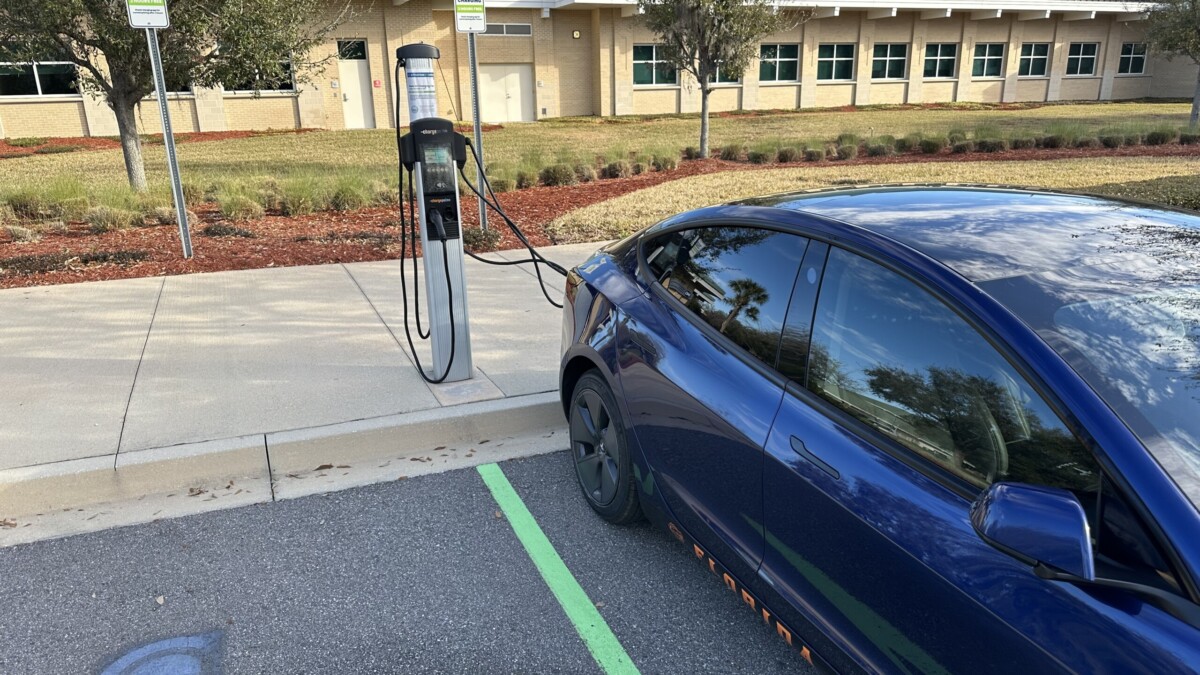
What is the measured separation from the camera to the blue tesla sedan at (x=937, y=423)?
5.41ft

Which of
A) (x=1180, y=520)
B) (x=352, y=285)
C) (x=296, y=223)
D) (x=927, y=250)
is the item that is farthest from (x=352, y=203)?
(x=1180, y=520)

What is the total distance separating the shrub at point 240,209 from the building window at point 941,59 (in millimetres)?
38146

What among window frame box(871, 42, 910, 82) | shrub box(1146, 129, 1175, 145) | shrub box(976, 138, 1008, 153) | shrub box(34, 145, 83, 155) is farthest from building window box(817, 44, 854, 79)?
shrub box(34, 145, 83, 155)

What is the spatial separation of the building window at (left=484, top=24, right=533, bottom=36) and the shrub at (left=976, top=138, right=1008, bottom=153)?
65.7ft

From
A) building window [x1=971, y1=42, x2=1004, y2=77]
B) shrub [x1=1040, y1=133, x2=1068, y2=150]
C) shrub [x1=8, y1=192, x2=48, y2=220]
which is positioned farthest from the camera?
building window [x1=971, y1=42, x2=1004, y2=77]

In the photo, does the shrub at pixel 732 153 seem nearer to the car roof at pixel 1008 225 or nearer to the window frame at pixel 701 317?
the window frame at pixel 701 317

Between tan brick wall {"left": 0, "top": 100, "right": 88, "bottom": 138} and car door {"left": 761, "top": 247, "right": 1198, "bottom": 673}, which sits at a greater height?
tan brick wall {"left": 0, "top": 100, "right": 88, "bottom": 138}

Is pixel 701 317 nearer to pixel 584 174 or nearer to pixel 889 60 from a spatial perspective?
pixel 584 174

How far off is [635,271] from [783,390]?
125cm

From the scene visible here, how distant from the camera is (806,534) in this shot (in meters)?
2.29

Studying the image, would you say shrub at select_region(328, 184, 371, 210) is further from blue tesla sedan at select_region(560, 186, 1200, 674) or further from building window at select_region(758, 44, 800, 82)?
building window at select_region(758, 44, 800, 82)

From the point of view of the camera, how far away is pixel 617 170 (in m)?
15.6

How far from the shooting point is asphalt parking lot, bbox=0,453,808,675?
2867 mm

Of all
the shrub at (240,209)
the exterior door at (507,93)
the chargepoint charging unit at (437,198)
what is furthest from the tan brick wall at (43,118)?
the chargepoint charging unit at (437,198)
